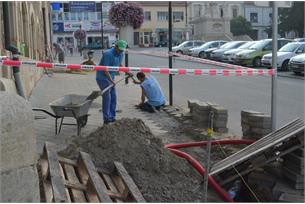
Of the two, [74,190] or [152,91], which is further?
[152,91]

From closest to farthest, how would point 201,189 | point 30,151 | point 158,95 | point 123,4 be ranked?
point 30,151 → point 201,189 → point 158,95 → point 123,4

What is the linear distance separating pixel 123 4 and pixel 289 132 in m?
16.1

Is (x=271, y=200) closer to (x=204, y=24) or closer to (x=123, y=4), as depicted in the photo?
(x=123, y=4)

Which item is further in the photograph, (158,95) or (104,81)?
(158,95)

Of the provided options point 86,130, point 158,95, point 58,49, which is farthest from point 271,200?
point 58,49

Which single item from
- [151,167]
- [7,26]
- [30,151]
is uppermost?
[7,26]

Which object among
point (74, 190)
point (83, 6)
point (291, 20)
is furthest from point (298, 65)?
point (291, 20)

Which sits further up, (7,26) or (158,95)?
(7,26)

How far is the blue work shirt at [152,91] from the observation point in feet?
35.1

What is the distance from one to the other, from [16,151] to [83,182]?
5.75ft

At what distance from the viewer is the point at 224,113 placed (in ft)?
25.8

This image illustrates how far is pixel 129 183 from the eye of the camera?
15.3 feet

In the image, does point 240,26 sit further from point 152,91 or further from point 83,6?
point 152,91

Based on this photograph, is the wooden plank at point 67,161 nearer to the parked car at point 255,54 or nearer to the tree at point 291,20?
the parked car at point 255,54
